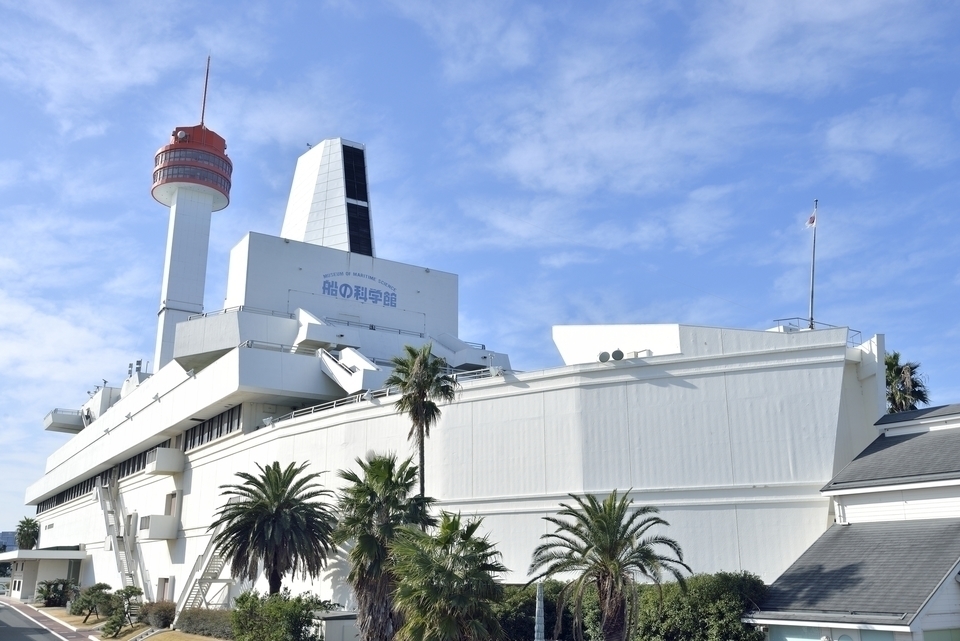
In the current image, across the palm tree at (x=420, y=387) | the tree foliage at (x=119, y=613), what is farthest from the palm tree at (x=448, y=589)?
the tree foliage at (x=119, y=613)

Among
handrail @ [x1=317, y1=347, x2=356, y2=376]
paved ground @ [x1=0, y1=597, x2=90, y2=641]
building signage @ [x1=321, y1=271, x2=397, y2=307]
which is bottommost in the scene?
paved ground @ [x1=0, y1=597, x2=90, y2=641]

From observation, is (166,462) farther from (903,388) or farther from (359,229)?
(903,388)

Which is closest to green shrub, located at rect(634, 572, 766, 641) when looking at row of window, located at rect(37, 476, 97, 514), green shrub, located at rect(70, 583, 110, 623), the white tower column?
green shrub, located at rect(70, 583, 110, 623)

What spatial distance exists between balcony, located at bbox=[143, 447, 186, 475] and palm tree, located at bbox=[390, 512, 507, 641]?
37328 millimetres

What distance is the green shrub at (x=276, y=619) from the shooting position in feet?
107

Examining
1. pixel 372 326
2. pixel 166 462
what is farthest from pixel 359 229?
pixel 166 462

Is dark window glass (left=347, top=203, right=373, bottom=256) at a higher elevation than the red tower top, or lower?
lower

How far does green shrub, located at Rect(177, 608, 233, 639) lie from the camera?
3795 centimetres

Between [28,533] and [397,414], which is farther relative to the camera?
[28,533]

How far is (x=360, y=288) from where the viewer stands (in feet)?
192

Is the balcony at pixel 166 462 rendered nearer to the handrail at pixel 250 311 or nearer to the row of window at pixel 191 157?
the handrail at pixel 250 311

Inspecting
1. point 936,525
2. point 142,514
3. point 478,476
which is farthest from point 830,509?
point 142,514

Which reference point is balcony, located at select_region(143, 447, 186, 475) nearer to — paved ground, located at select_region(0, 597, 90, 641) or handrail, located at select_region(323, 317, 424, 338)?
paved ground, located at select_region(0, 597, 90, 641)

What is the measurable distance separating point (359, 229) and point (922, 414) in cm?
4314
